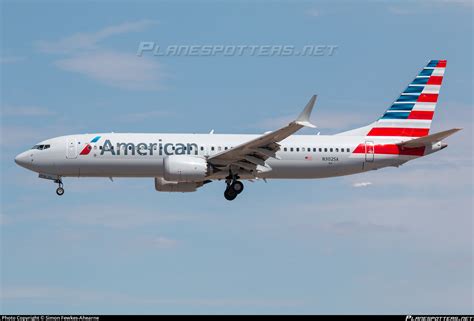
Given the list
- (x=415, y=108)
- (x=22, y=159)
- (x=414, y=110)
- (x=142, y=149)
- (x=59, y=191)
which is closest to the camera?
(x=142, y=149)

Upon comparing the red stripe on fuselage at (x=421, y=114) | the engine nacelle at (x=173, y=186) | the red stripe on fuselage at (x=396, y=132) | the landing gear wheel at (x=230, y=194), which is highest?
the red stripe on fuselage at (x=421, y=114)

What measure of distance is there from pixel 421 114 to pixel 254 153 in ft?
41.6

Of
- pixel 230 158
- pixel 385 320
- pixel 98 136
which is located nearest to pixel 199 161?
pixel 230 158

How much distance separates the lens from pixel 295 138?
57.9 metres

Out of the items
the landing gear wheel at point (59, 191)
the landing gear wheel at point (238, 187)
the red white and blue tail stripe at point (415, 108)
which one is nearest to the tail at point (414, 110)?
the red white and blue tail stripe at point (415, 108)

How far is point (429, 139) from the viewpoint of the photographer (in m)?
57.3

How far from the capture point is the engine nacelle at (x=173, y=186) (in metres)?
59.2

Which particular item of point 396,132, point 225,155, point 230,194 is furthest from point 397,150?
point 225,155

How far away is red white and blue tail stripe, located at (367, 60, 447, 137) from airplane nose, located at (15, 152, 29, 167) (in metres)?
20.0

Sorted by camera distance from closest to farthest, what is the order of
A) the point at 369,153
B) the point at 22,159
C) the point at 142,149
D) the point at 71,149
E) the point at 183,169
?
the point at 183,169, the point at 142,149, the point at 71,149, the point at 22,159, the point at 369,153

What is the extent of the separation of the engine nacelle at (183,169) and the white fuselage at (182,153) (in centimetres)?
83

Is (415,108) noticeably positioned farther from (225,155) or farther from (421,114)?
(225,155)

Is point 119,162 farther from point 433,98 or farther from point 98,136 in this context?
point 433,98

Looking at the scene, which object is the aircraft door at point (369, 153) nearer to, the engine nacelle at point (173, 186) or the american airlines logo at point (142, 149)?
the engine nacelle at point (173, 186)
